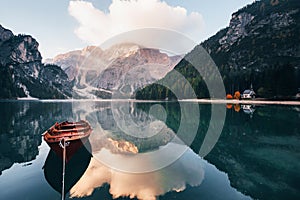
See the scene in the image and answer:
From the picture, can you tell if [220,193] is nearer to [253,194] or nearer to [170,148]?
[253,194]

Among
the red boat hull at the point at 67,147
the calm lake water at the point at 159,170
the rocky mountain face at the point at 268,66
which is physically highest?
the rocky mountain face at the point at 268,66

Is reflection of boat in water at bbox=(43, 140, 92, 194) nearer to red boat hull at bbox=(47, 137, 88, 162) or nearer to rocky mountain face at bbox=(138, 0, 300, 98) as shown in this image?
red boat hull at bbox=(47, 137, 88, 162)

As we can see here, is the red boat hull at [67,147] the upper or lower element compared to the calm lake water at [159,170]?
upper

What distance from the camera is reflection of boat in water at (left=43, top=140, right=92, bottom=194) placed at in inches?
461

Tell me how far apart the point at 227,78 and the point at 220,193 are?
4783 inches

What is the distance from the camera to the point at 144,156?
18.3m

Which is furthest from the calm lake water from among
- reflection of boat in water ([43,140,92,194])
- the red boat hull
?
the red boat hull

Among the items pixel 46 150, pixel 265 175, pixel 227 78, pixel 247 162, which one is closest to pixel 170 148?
pixel 247 162

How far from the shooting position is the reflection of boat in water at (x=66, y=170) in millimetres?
11711

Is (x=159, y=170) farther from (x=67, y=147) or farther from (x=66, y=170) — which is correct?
(x=67, y=147)

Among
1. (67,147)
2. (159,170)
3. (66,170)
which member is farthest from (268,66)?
(66,170)

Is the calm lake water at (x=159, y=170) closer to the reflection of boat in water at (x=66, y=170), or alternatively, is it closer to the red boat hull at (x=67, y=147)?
the reflection of boat in water at (x=66, y=170)

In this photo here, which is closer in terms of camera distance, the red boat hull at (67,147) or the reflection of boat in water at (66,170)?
the reflection of boat in water at (66,170)

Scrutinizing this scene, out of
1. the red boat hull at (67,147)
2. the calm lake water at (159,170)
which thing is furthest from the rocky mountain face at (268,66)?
the red boat hull at (67,147)
